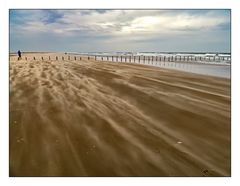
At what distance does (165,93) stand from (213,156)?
3976mm

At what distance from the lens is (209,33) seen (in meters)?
6.16

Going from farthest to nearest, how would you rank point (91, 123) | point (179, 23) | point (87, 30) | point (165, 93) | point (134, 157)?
point (165, 93) < point (87, 30) < point (179, 23) < point (91, 123) < point (134, 157)

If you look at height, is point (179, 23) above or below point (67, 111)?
above

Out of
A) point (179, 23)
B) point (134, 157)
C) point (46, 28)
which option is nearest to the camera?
point (134, 157)

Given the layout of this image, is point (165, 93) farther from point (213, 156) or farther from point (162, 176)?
point (162, 176)

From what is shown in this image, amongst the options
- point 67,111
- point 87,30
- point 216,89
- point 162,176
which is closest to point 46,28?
point 87,30

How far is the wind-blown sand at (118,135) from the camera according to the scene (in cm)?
344

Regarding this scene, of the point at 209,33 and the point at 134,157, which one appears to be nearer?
the point at 134,157

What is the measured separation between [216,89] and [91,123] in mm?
5398

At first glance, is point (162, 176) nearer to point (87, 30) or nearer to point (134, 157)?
point (134, 157)

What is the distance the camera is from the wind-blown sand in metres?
3.44

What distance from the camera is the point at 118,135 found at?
14.2ft

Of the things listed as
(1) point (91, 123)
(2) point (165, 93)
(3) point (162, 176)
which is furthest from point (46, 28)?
(3) point (162, 176)
